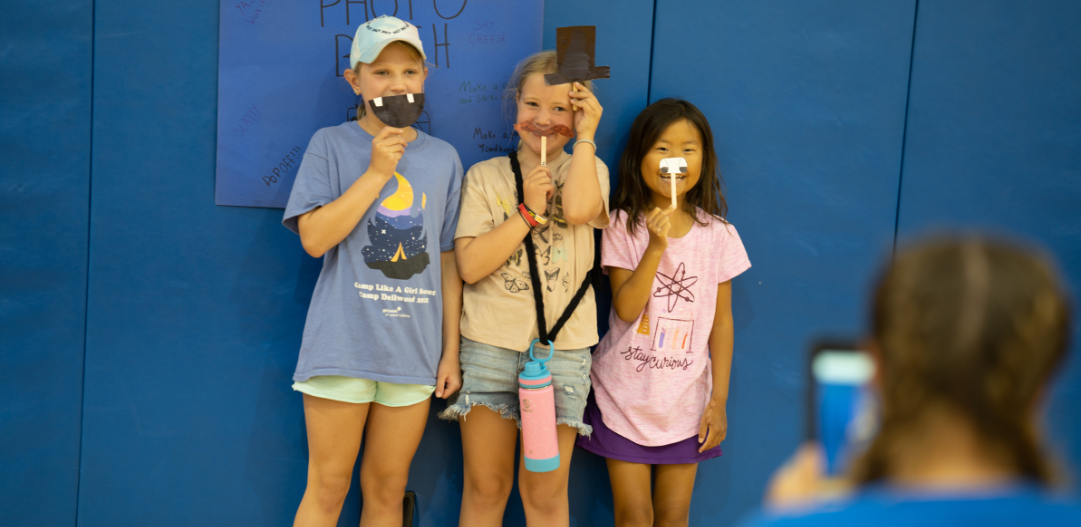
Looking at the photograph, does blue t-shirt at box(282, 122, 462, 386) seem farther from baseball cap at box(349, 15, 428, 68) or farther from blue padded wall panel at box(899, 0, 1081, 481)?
blue padded wall panel at box(899, 0, 1081, 481)

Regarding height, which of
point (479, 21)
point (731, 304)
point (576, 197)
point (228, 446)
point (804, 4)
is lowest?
point (228, 446)

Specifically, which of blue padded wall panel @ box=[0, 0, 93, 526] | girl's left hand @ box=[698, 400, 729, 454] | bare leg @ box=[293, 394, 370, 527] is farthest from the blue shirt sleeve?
girl's left hand @ box=[698, 400, 729, 454]

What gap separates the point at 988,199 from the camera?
2301 mm

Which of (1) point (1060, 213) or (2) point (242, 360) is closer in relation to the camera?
(2) point (242, 360)

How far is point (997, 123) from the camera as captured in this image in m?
2.27

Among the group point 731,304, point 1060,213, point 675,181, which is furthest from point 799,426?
point 1060,213

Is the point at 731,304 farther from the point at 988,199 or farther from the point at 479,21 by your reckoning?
the point at 479,21

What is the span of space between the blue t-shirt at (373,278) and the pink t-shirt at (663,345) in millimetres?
525

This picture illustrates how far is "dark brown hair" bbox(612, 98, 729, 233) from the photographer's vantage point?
1.97m

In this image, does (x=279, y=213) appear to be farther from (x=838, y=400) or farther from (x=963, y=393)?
(x=963, y=393)

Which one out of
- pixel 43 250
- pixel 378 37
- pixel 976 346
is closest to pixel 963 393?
pixel 976 346

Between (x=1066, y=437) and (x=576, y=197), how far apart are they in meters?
2.05

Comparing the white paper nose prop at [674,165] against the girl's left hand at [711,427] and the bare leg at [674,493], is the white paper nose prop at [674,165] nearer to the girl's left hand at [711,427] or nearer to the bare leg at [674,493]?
the girl's left hand at [711,427]

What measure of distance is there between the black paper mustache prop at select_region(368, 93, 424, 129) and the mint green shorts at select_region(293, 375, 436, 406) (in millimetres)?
683
